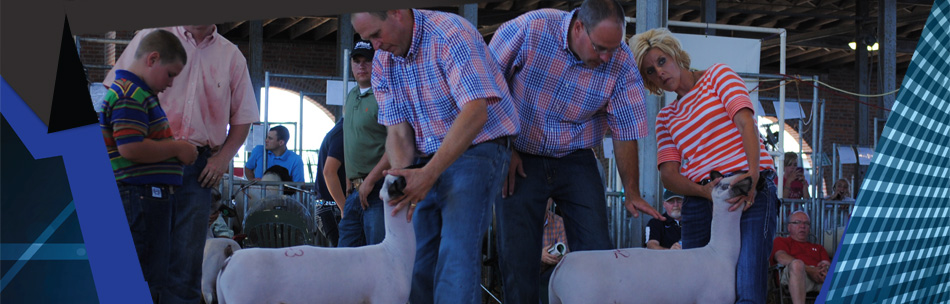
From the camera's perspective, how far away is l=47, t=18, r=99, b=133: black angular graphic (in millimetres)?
1719

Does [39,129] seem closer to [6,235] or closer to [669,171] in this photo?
[6,235]

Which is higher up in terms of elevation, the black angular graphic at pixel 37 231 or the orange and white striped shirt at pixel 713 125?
the orange and white striped shirt at pixel 713 125

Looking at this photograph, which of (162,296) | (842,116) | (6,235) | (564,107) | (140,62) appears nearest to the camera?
(6,235)

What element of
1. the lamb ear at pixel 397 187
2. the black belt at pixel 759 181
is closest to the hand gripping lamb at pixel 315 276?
the lamb ear at pixel 397 187

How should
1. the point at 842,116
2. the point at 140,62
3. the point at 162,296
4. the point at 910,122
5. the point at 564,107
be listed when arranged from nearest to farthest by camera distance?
the point at 910,122 < the point at 140,62 < the point at 162,296 < the point at 564,107 < the point at 842,116

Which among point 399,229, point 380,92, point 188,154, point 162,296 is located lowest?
point 162,296

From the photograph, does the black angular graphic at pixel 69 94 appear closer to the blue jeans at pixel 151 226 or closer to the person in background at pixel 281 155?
the blue jeans at pixel 151 226

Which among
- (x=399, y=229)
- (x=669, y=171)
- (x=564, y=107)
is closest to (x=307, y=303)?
(x=399, y=229)

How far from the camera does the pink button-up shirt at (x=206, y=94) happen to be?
3365 millimetres

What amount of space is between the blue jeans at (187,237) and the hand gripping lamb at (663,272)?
4.26 feet

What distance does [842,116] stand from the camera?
76.2 feet

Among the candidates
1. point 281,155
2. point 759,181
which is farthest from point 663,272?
point 281,155

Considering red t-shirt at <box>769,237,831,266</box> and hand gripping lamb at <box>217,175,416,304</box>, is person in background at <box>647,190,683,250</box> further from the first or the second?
hand gripping lamb at <box>217,175,416,304</box>

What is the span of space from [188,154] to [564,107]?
1412 mm
